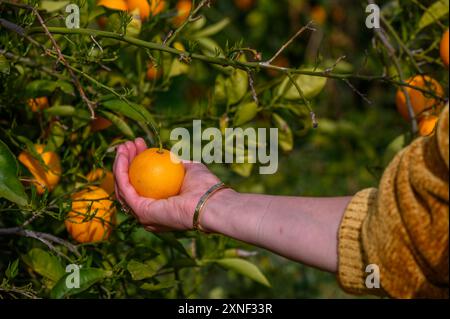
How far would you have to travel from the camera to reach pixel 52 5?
154cm

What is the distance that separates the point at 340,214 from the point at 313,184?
187 cm

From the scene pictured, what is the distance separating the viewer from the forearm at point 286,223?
108 centimetres

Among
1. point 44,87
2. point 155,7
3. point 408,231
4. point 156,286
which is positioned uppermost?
point 155,7

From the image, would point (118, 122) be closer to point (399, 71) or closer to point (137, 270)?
point (137, 270)

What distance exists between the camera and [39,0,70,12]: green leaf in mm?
1504

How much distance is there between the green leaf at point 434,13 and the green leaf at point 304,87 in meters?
0.27

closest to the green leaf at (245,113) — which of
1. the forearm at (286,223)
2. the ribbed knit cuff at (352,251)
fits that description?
the forearm at (286,223)

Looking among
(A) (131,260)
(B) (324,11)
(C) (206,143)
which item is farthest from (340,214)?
(B) (324,11)

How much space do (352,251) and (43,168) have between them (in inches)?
22.4

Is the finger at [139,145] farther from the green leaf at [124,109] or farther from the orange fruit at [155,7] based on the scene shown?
the orange fruit at [155,7]

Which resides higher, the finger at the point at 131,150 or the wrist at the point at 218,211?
the finger at the point at 131,150

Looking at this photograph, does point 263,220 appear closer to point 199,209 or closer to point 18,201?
point 199,209

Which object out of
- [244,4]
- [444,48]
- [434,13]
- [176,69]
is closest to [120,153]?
[176,69]
